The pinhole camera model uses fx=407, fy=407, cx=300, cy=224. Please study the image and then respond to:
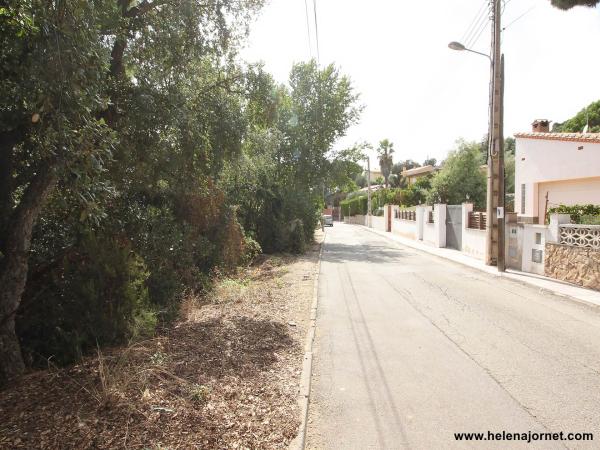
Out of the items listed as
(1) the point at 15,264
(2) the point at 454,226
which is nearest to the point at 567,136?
(2) the point at 454,226

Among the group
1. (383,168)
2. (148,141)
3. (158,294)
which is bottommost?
(158,294)

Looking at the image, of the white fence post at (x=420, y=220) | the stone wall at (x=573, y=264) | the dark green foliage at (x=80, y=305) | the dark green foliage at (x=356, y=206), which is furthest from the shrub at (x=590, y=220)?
the dark green foliage at (x=356, y=206)

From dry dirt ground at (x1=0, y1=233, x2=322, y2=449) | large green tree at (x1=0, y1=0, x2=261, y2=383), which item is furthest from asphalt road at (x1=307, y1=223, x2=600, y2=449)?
large green tree at (x1=0, y1=0, x2=261, y2=383)

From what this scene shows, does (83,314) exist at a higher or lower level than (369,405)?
higher

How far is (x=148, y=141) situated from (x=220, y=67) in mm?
3116

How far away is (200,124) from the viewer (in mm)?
7547

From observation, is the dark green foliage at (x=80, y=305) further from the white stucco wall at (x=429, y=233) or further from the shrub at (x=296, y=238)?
the white stucco wall at (x=429, y=233)

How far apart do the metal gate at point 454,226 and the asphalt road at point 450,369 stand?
435 inches

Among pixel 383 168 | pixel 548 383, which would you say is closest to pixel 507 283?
pixel 548 383

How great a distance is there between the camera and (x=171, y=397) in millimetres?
3930

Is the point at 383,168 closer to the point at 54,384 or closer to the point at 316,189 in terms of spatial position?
the point at 316,189

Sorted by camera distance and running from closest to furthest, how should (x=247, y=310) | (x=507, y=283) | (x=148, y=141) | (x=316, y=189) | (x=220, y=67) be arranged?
(x=148, y=141) → (x=247, y=310) → (x=220, y=67) → (x=507, y=283) → (x=316, y=189)

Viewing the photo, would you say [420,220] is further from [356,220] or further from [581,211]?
[356,220]

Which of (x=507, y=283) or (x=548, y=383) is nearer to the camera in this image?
(x=548, y=383)
